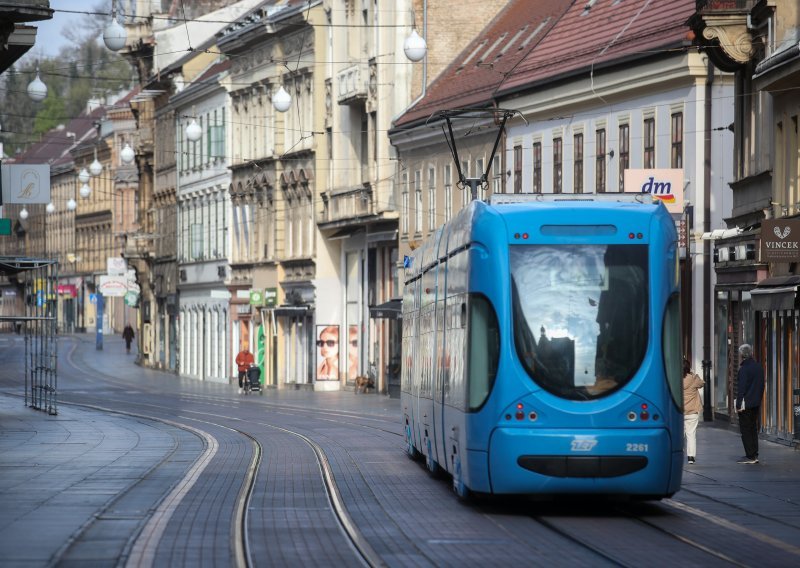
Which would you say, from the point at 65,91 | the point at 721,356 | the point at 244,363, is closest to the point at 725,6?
A: the point at 721,356

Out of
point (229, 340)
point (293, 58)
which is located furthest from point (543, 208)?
point (229, 340)

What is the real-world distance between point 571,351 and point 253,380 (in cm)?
4935

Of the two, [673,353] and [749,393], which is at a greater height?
[673,353]

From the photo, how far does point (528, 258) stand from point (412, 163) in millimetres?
43819

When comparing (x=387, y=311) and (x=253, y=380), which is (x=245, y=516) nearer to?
(x=387, y=311)

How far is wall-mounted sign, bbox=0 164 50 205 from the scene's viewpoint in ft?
130

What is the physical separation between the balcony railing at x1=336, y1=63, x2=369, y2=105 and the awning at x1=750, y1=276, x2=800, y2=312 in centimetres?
3386

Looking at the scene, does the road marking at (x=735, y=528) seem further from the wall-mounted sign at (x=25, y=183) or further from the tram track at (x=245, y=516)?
the wall-mounted sign at (x=25, y=183)

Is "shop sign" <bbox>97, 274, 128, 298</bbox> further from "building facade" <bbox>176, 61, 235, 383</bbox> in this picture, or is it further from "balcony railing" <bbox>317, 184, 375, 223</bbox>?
"balcony railing" <bbox>317, 184, 375, 223</bbox>

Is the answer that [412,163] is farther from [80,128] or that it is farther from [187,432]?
[80,128]

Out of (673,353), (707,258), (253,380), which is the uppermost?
(707,258)

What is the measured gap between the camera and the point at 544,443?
19.0 meters

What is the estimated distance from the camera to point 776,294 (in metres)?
31.8

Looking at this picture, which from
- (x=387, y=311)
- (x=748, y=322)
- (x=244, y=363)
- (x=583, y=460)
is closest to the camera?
(x=583, y=460)
